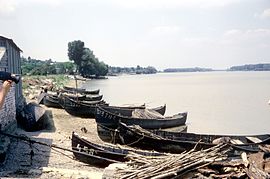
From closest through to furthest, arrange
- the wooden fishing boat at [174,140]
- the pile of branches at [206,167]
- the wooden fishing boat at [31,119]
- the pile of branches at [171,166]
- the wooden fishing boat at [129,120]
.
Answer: the pile of branches at [206,167]
the pile of branches at [171,166]
the wooden fishing boat at [174,140]
the wooden fishing boat at [129,120]
the wooden fishing boat at [31,119]

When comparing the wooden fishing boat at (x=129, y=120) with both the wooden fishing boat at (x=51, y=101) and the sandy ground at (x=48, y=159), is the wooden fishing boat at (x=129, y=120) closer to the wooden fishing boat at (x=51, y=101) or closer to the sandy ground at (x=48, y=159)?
the sandy ground at (x=48, y=159)

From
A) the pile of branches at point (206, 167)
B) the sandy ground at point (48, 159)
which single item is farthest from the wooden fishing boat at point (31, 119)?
the pile of branches at point (206, 167)

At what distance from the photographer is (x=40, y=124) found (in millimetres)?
21094

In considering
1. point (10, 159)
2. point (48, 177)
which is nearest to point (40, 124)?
point (10, 159)

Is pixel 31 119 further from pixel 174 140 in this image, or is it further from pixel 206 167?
pixel 206 167

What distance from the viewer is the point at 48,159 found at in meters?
14.4

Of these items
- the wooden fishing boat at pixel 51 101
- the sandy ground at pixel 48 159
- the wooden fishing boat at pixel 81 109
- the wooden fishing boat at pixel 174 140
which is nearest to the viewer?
the sandy ground at pixel 48 159

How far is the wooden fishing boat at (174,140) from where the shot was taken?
48.9ft

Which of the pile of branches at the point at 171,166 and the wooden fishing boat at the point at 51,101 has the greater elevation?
the pile of branches at the point at 171,166

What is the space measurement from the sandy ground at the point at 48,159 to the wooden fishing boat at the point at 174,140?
313 cm

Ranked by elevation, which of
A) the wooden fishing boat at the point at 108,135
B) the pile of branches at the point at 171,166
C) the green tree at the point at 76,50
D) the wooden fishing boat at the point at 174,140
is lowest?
the wooden fishing boat at the point at 108,135

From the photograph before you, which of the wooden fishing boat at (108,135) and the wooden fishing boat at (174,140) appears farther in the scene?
the wooden fishing boat at (108,135)

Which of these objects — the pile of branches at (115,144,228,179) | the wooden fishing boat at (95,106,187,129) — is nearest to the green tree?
the wooden fishing boat at (95,106,187,129)

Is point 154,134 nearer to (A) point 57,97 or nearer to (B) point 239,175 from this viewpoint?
(B) point 239,175
